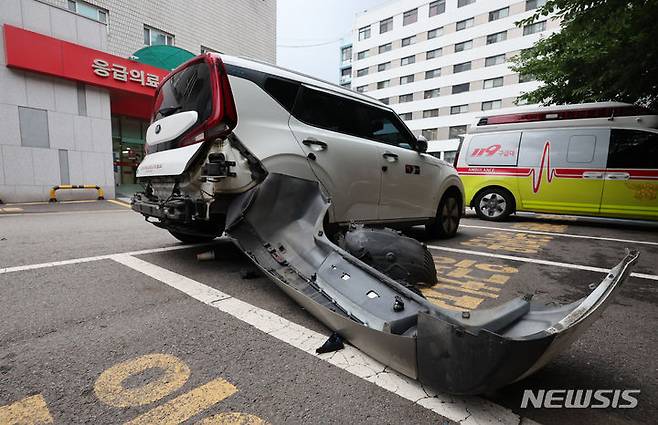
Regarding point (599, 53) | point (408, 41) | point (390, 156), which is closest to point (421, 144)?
point (390, 156)

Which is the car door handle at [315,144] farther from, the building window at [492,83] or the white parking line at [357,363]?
the building window at [492,83]

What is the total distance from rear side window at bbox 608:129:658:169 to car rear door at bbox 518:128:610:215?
149 millimetres

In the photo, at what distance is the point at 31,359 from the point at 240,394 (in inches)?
44.6

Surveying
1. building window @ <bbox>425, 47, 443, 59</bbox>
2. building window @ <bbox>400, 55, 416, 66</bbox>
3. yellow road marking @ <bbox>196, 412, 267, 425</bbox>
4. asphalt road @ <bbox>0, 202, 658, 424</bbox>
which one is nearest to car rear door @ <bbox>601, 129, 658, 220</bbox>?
asphalt road @ <bbox>0, 202, 658, 424</bbox>

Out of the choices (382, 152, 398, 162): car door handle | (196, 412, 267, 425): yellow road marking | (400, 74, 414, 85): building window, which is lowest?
(196, 412, 267, 425): yellow road marking

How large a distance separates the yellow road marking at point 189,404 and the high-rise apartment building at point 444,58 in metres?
33.8

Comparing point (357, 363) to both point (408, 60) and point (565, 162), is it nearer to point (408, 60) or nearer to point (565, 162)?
point (565, 162)

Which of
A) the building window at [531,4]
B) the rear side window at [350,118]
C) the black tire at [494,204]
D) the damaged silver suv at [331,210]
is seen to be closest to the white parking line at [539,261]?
the damaged silver suv at [331,210]

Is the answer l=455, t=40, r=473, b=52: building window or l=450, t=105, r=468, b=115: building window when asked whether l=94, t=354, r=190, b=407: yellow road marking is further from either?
l=455, t=40, r=473, b=52: building window

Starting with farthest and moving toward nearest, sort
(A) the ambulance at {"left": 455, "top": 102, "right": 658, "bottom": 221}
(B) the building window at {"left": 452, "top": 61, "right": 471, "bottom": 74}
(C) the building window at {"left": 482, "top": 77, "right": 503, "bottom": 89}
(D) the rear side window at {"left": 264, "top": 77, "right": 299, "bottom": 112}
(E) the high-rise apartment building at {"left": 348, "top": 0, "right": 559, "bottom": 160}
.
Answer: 1. (B) the building window at {"left": 452, "top": 61, "right": 471, "bottom": 74}
2. (C) the building window at {"left": 482, "top": 77, "right": 503, "bottom": 89}
3. (E) the high-rise apartment building at {"left": 348, "top": 0, "right": 559, "bottom": 160}
4. (A) the ambulance at {"left": 455, "top": 102, "right": 658, "bottom": 221}
5. (D) the rear side window at {"left": 264, "top": 77, "right": 299, "bottom": 112}

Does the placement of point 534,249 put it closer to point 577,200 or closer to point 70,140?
point 577,200

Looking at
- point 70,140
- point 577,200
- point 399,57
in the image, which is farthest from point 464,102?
point 70,140

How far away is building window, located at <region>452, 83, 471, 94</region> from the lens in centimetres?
3425

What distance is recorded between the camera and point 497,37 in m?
32.2
